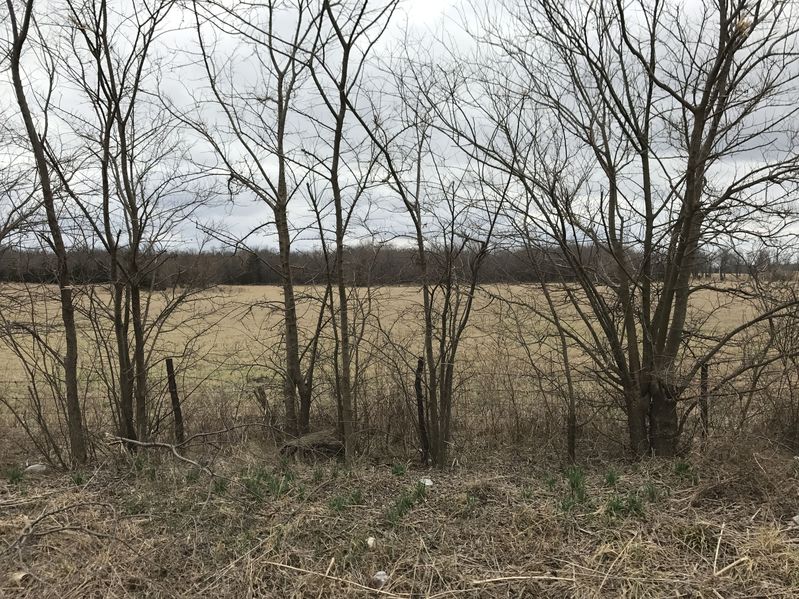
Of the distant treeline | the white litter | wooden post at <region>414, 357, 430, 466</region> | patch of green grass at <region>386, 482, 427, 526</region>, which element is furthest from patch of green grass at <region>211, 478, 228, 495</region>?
the distant treeline

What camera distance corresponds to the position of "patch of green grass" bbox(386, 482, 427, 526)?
3828mm

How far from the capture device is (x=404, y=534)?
365cm

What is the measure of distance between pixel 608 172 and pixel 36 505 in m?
5.79

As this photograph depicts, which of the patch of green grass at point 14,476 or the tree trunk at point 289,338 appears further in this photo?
the tree trunk at point 289,338

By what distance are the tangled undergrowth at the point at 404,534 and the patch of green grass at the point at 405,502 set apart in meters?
0.01

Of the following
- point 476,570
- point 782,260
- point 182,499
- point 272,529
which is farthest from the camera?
point 782,260

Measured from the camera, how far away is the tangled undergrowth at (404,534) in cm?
311

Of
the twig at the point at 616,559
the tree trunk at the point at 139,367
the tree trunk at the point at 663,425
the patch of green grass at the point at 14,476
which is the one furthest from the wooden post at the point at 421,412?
the patch of green grass at the point at 14,476

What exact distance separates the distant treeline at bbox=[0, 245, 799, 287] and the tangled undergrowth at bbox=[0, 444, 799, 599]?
1.99 metres

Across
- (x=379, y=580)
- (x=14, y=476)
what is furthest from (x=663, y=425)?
(x=14, y=476)

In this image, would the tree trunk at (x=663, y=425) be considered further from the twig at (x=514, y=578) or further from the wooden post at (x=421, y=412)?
the twig at (x=514, y=578)

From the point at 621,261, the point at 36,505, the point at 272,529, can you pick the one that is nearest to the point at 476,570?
the point at 272,529

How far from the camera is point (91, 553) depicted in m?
3.35

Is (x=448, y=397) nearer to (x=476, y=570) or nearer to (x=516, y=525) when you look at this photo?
(x=516, y=525)
